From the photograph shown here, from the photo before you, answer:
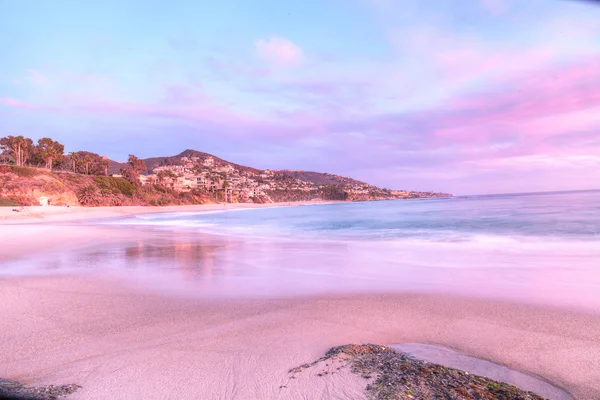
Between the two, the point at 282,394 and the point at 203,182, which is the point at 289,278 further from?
the point at 203,182

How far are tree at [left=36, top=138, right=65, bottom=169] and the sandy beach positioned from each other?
65.8 meters

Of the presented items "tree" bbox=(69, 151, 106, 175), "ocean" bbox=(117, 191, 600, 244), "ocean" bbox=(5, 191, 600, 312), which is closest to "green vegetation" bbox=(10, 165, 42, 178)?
"tree" bbox=(69, 151, 106, 175)

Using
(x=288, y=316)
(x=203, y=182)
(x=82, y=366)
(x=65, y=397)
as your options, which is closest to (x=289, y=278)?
(x=288, y=316)

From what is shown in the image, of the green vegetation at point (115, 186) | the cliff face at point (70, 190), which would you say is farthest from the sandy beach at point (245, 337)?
the green vegetation at point (115, 186)

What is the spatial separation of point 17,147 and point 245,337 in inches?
2760

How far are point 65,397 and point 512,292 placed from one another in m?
5.76

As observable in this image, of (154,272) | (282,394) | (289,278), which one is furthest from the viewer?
(154,272)

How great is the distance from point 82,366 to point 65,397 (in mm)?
628

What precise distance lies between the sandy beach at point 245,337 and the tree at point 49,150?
65.8m

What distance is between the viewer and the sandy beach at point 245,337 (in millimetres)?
2719

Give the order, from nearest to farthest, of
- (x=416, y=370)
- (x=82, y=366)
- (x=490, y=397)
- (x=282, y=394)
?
(x=490, y=397) → (x=282, y=394) → (x=416, y=370) → (x=82, y=366)

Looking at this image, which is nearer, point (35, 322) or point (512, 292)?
point (35, 322)

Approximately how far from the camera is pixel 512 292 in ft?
18.9

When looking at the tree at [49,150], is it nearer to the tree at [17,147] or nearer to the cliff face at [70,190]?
the tree at [17,147]
